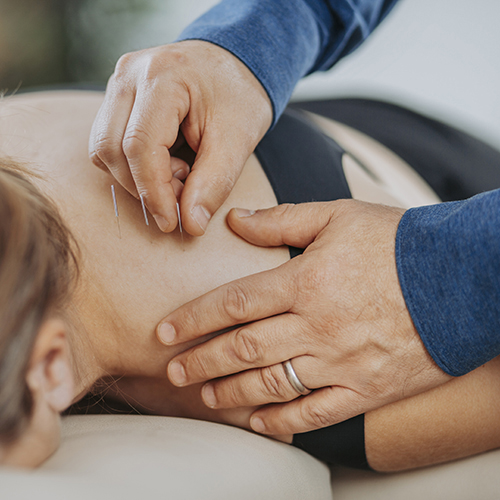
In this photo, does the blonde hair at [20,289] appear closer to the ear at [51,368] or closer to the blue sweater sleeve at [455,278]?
the ear at [51,368]

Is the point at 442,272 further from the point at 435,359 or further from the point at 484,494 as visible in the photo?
the point at 484,494

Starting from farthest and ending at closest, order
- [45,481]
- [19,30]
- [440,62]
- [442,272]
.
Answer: [440,62] → [19,30] → [442,272] → [45,481]

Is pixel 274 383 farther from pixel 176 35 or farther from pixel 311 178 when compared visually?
pixel 176 35

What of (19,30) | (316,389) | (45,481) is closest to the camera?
(45,481)

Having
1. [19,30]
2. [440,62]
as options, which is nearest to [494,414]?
[440,62]

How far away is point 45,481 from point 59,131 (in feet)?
2.06

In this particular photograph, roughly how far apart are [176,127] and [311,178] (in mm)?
319

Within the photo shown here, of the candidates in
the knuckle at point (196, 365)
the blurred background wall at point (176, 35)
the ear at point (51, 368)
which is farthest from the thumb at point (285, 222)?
the blurred background wall at point (176, 35)

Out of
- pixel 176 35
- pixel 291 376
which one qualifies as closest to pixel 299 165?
pixel 291 376

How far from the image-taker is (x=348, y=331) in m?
0.68

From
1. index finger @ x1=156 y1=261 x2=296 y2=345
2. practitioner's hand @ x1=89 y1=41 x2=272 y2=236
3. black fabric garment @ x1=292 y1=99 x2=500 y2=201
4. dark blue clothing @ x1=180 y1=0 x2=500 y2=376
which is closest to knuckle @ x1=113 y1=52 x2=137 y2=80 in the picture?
practitioner's hand @ x1=89 y1=41 x2=272 y2=236

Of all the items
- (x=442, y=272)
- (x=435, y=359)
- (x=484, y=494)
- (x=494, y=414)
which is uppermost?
(x=442, y=272)

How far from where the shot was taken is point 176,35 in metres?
2.75

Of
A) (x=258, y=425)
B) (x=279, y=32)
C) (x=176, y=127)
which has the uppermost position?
(x=279, y=32)
